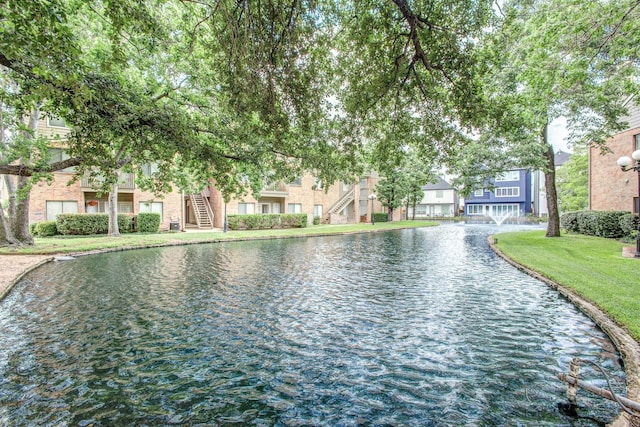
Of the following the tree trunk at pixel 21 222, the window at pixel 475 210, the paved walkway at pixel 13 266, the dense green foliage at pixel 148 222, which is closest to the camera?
the paved walkway at pixel 13 266

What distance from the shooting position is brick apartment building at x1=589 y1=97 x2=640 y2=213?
17.0 metres

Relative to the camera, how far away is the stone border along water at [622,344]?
295cm

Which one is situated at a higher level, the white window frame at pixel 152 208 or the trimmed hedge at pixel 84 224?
the white window frame at pixel 152 208

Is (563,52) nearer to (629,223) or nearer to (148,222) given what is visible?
(629,223)

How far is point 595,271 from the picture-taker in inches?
346

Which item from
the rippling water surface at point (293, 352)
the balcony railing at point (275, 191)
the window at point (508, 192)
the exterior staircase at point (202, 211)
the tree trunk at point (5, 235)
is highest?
the window at point (508, 192)

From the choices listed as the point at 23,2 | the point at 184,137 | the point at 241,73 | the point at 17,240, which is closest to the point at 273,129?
the point at 241,73

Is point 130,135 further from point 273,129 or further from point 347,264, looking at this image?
point 347,264

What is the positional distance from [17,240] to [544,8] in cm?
2227

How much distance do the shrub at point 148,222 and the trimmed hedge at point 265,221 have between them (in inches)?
212

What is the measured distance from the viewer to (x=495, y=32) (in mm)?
7289

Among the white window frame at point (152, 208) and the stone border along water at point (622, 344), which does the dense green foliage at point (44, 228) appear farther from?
the stone border along water at point (622, 344)

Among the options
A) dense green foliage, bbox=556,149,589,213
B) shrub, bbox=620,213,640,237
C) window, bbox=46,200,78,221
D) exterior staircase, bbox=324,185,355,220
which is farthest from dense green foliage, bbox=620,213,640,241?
window, bbox=46,200,78,221

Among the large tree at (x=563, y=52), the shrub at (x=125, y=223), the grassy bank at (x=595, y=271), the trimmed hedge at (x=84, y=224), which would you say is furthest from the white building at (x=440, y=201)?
the large tree at (x=563, y=52)
